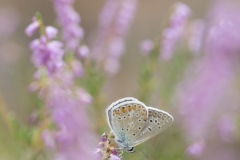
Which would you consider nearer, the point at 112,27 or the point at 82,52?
the point at 82,52

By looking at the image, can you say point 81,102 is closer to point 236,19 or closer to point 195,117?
point 195,117

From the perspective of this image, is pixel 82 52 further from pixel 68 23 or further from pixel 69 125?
pixel 69 125

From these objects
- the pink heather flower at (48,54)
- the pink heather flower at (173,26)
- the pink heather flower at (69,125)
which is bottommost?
the pink heather flower at (69,125)

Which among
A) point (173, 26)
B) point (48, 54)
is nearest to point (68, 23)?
point (48, 54)

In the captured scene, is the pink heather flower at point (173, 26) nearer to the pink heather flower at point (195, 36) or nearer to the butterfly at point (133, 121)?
the pink heather flower at point (195, 36)

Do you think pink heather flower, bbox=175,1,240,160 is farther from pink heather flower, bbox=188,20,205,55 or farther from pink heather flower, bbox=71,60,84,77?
pink heather flower, bbox=71,60,84,77

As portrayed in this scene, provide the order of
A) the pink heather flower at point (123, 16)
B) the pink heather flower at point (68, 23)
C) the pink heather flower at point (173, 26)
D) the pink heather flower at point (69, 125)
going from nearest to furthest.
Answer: the pink heather flower at point (69, 125) < the pink heather flower at point (68, 23) < the pink heather flower at point (173, 26) < the pink heather flower at point (123, 16)

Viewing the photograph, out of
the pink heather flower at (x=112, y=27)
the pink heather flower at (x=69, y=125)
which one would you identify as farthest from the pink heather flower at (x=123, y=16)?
the pink heather flower at (x=69, y=125)

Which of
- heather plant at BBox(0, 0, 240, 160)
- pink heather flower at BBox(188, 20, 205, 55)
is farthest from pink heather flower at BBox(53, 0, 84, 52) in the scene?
pink heather flower at BBox(188, 20, 205, 55)
